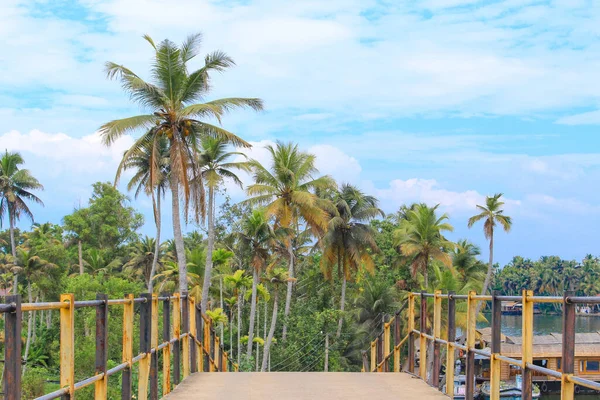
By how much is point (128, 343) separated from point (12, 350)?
313cm

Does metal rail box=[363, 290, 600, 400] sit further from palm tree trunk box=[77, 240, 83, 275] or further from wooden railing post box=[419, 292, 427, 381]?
palm tree trunk box=[77, 240, 83, 275]

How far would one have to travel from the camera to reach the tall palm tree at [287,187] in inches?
1623

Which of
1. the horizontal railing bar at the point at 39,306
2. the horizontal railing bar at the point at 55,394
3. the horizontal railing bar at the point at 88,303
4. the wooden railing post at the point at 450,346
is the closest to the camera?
the horizontal railing bar at the point at 39,306

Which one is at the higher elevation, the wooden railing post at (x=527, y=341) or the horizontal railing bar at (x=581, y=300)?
the horizontal railing bar at (x=581, y=300)

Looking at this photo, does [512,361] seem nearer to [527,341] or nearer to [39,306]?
[527,341]

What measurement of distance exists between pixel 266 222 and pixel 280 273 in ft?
32.5

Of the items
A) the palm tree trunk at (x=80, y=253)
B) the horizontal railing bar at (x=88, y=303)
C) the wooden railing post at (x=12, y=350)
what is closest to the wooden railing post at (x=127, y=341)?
the horizontal railing bar at (x=88, y=303)

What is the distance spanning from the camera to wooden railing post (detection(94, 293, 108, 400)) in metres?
6.40

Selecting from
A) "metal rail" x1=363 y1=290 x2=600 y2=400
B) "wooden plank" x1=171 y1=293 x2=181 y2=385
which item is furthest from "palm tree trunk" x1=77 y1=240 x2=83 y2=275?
"metal rail" x1=363 y1=290 x2=600 y2=400

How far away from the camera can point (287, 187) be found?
41688mm

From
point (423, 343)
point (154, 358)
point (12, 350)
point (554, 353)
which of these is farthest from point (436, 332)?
point (554, 353)

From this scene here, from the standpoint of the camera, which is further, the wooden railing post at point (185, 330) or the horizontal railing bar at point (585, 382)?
the wooden railing post at point (185, 330)

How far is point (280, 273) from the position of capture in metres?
48.3

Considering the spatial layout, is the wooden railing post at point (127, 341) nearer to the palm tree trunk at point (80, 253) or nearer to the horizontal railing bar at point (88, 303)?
the horizontal railing bar at point (88, 303)
